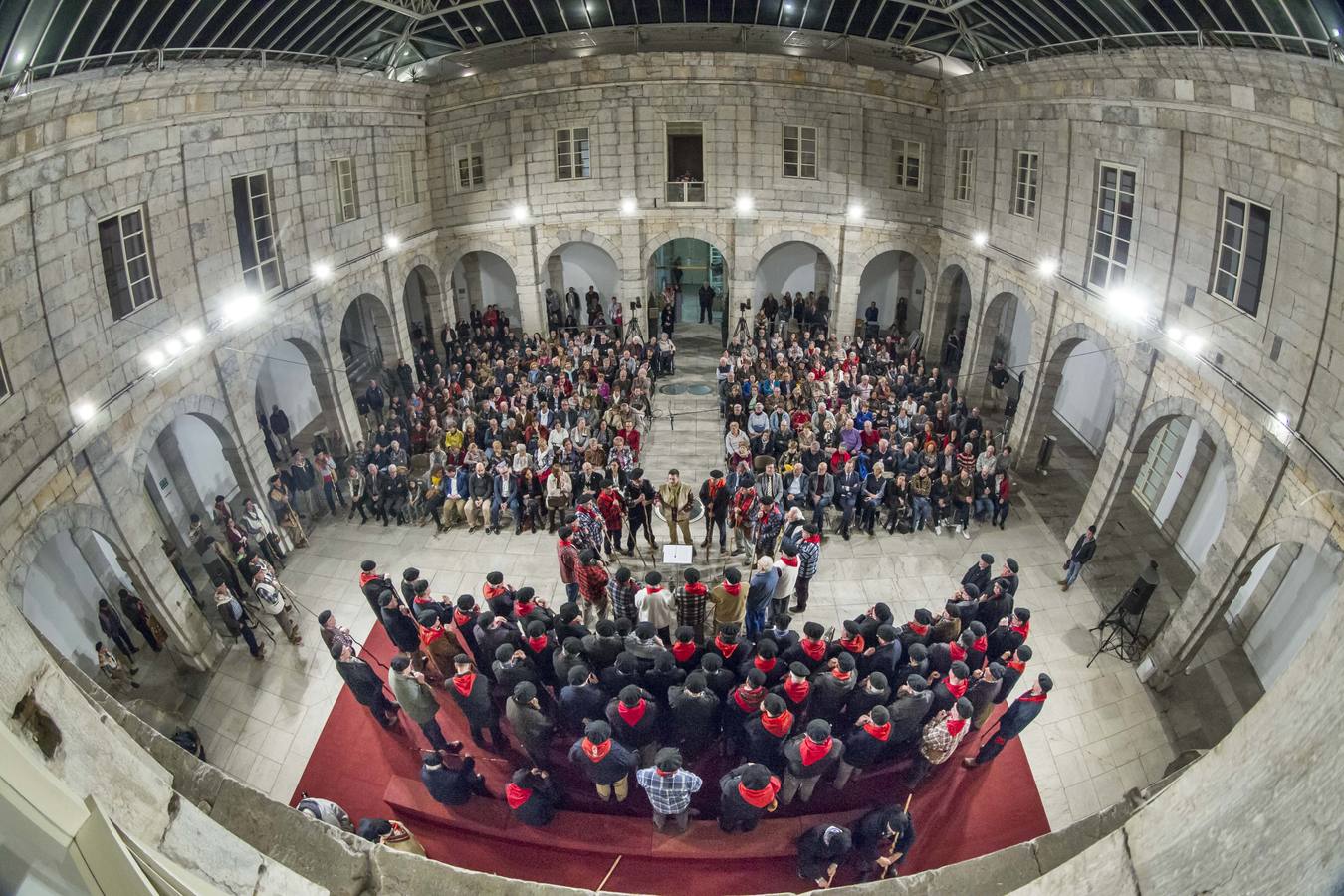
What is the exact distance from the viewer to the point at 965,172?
1862 centimetres

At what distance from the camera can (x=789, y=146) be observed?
19.7 metres

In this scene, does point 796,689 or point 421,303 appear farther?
point 421,303

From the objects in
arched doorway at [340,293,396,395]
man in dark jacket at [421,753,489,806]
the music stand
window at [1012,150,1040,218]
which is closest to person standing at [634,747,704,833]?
man in dark jacket at [421,753,489,806]

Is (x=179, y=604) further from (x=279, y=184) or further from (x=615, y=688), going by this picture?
(x=279, y=184)

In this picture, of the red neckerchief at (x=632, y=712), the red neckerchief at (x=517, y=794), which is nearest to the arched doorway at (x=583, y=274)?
the red neckerchief at (x=632, y=712)

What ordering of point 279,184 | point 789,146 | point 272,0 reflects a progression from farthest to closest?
point 789,146 < point 279,184 < point 272,0

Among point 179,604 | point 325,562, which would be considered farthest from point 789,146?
point 179,604

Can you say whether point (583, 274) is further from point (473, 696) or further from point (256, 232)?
point (473, 696)

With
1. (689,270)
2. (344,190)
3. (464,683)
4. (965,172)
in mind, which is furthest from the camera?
(689,270)

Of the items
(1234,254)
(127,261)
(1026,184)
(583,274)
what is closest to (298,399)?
(127,261)

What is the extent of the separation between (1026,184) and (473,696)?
49.7ft

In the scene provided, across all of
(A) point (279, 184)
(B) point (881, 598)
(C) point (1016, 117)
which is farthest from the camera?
(C) point (1016, 117)

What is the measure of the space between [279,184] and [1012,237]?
15.7 m

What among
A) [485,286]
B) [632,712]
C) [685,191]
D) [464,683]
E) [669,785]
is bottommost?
[669,785]
